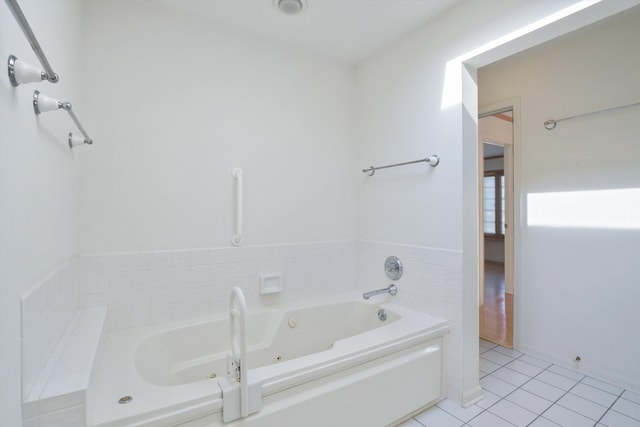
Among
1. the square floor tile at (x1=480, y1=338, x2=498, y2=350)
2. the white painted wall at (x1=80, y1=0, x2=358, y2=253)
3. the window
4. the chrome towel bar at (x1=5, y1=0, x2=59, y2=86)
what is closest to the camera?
the chrome towel bar at (x1=5, y1=0, x2=59, y2=86)

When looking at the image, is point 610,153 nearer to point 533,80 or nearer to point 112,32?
point 533,80

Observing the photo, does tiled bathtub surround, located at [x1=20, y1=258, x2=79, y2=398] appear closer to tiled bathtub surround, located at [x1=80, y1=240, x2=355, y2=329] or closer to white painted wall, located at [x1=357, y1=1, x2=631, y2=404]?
tiled bathtub surround, located at [x1=80, y1=240, x2=355, y2=329]

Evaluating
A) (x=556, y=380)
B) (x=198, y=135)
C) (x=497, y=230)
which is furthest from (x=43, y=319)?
(x=497, y=230)

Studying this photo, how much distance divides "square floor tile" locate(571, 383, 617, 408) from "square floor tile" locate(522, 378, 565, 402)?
4.5 inches

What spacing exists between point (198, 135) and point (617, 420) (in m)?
3.12

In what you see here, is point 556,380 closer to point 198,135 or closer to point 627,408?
point 627,408

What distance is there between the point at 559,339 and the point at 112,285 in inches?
128

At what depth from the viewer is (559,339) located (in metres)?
2.46

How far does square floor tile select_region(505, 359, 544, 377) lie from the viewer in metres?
2.35

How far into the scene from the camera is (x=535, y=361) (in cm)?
252

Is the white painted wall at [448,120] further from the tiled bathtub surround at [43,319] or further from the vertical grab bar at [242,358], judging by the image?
the tiled bathtub surround at [43,319]

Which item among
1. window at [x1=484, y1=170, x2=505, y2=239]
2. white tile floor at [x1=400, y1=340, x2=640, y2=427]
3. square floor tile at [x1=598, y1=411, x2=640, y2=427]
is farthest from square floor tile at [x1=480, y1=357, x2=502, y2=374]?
window at [x1=484, y1=170, x2=505, y2=239]

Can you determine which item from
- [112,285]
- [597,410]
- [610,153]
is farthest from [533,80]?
[112,285]

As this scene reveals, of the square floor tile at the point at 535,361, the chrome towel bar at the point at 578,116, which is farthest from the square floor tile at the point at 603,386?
the chrome towel bar at the point at 578,116
